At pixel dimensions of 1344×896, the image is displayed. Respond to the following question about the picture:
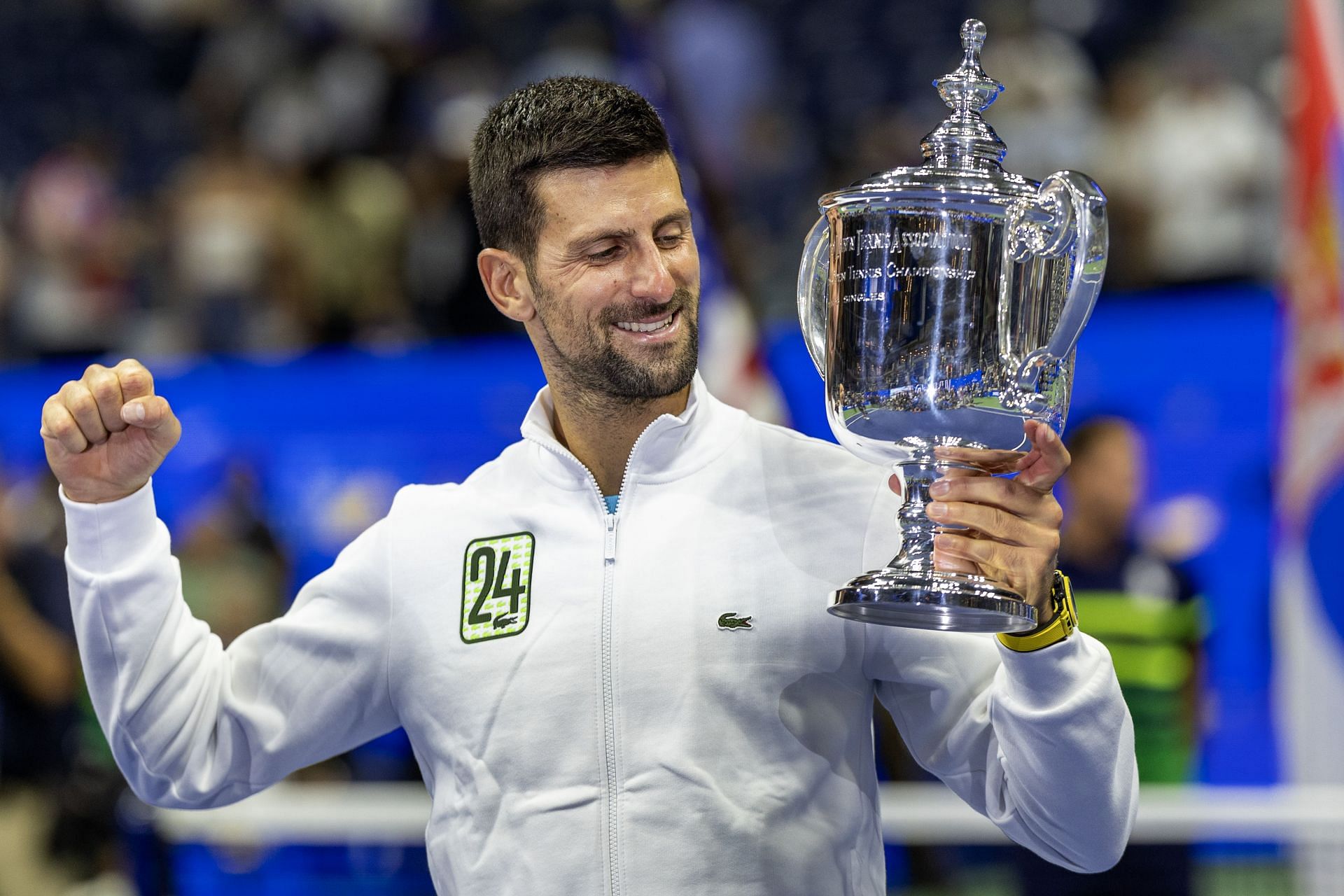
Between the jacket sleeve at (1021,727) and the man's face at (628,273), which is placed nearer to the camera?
the jacket sleeve at (1021,727)

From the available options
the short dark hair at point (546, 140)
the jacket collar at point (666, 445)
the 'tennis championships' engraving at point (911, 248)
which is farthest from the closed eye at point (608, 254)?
the 'tennis championships' engraving at point (911, 248)

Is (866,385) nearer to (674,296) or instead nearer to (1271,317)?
(674,296)

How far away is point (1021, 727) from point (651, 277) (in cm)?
70

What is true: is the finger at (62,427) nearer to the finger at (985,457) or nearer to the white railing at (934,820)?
the finger at (985,457)

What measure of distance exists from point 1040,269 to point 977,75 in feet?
0.92

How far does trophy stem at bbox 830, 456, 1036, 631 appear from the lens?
1658 mm

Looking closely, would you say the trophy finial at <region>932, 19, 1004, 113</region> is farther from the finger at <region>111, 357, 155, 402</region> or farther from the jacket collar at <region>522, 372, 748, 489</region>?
the finger at <region>111, 357, 155, 402</region>

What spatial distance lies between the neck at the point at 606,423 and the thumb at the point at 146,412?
517 millimetres

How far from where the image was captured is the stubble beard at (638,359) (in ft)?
6.54

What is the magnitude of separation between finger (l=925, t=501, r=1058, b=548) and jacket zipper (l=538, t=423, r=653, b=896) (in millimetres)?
491

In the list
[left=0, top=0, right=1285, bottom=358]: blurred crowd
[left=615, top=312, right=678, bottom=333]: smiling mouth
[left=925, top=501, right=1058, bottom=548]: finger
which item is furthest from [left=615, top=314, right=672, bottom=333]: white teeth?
[left=0, top=0, right=1285, bottom=358]: blurred crowd

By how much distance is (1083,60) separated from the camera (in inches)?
290

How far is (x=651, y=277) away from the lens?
6.42ft

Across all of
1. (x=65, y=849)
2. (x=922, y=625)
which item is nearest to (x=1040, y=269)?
(x=922, y=625)
